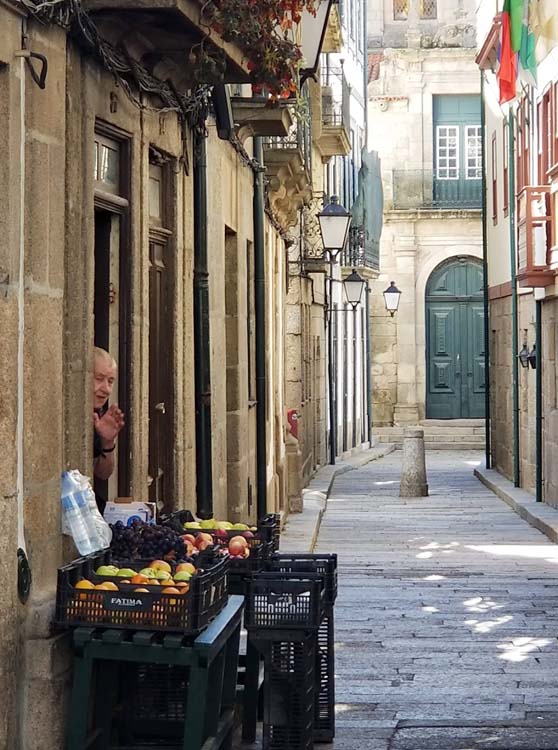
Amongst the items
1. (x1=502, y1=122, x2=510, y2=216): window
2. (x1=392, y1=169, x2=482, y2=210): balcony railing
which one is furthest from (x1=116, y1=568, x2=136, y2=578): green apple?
(x1=392, y1=169, x2=482, y2=210): balcony railing

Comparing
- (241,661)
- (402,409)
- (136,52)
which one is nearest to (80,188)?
(136,52)

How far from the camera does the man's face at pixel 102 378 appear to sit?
23.7 feet

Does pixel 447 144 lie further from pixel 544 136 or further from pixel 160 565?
pixel 160 565

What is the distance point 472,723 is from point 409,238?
33555 millimetres

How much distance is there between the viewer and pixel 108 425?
7273 mm

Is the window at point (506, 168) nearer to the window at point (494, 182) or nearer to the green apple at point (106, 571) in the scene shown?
the window at point (494, 182)

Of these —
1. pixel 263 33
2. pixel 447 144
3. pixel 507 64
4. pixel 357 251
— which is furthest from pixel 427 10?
pixel 263 33

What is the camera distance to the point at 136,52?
7.90 metres

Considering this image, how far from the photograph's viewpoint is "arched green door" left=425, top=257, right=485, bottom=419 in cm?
4031

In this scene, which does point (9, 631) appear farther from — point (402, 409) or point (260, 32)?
point (402, 409)

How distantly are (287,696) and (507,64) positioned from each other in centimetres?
1715

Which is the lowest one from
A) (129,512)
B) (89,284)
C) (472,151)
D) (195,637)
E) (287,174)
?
(195,637)

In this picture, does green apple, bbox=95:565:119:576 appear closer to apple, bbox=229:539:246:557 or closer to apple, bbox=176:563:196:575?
apple, bbox=176:563:196:575

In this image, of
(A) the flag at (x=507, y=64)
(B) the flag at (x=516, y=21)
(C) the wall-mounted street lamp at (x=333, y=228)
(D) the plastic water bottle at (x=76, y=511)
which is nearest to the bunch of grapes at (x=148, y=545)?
(D) the plastic water bottle at (x=76, y=511)
